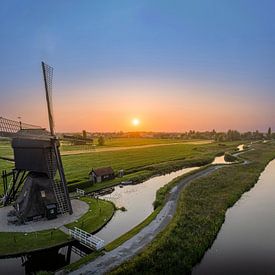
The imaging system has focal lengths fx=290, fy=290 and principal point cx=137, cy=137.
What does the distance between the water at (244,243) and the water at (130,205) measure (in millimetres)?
7960

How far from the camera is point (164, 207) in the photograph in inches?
1231

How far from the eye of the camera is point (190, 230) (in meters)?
24.4

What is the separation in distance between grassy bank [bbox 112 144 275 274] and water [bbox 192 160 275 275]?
28.8 inches

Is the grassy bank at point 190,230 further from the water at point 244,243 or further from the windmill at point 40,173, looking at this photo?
the windmill at point 40,173

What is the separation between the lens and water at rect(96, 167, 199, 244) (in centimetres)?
2577

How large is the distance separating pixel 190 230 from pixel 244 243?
4.33 metres

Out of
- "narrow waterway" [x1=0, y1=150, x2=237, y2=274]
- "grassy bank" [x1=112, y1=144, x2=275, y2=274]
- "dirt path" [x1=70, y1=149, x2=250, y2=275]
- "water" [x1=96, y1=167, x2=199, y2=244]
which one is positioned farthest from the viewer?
"water" [x1=96, y1=167, x2=199, y2=244]

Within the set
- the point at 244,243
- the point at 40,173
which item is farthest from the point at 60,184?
the point at 244,243

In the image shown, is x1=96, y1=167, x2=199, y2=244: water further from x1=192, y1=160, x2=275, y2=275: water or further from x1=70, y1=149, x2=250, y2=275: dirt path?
x1=192, y1=160, x2=275, y2=275: water

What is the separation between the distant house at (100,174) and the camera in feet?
153

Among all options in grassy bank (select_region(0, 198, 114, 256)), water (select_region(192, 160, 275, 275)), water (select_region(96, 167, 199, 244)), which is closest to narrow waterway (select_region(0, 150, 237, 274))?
water (select_region(96, 167, 199, 244))

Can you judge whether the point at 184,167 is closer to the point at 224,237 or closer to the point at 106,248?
the point at 224,237

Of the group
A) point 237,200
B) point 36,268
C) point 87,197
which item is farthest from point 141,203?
point 36,268

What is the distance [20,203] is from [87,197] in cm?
976
